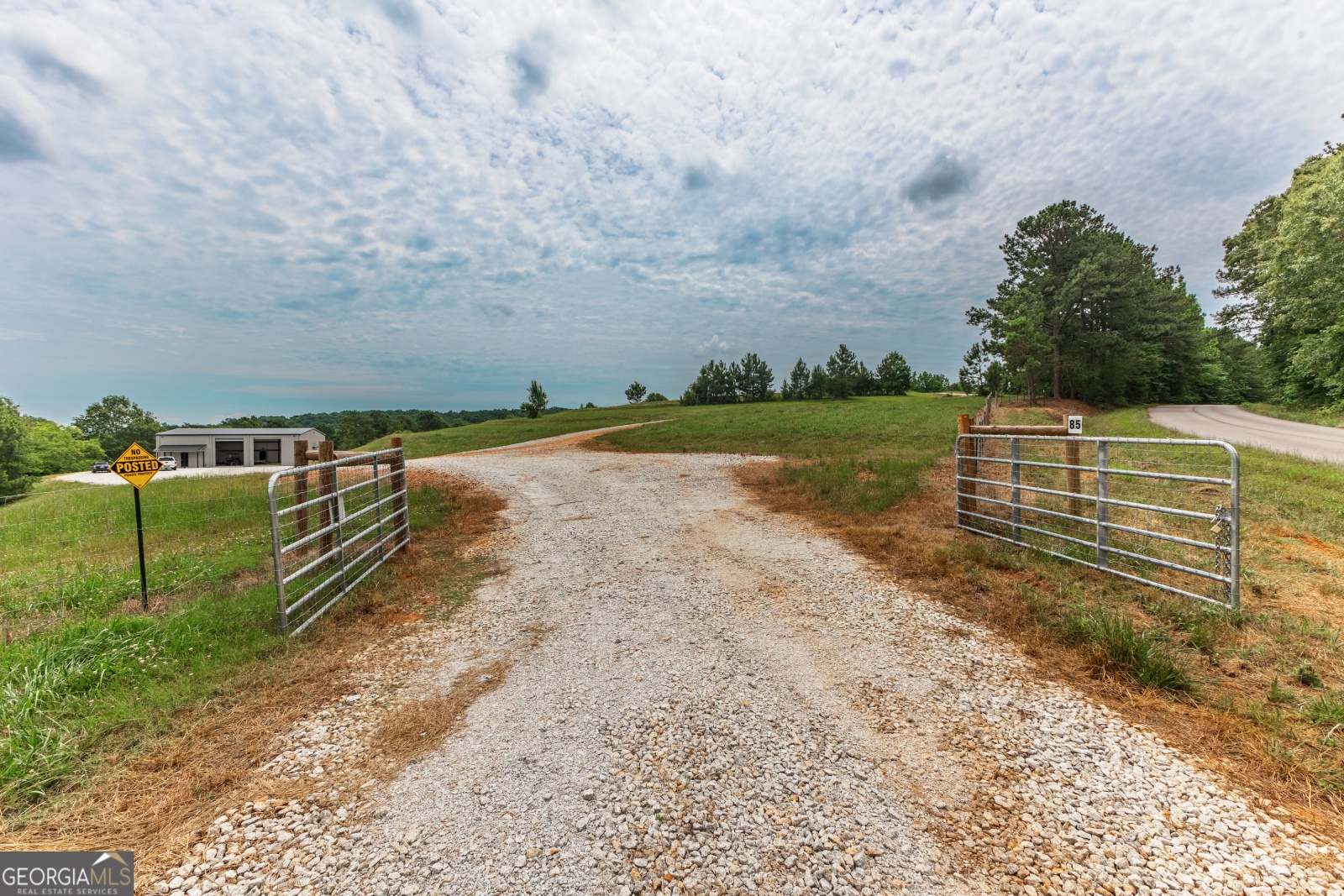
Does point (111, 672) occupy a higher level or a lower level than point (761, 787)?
higher

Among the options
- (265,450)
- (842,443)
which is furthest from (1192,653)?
(265,450)

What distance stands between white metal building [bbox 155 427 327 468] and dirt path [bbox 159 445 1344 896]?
53.5m

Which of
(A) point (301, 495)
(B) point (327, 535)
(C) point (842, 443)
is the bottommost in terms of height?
(B) point (327, 535)

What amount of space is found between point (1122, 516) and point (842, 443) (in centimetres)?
1285

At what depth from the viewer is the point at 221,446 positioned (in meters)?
45.9

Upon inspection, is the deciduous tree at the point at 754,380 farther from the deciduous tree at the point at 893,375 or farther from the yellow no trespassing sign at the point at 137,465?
the yellow no trespassing sign at the point at 137,465

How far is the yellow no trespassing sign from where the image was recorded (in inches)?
212

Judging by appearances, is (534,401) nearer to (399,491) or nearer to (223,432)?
(223,432)

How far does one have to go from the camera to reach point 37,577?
6246 mm

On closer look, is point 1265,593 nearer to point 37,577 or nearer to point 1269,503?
point 1269,503

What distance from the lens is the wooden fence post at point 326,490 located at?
6.11 meters

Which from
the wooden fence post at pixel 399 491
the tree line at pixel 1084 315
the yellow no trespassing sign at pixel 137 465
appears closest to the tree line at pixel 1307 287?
the tree line at pixel 1084 315

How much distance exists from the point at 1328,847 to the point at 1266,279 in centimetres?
3442

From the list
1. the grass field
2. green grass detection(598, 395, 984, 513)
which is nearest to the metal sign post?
the grass field
